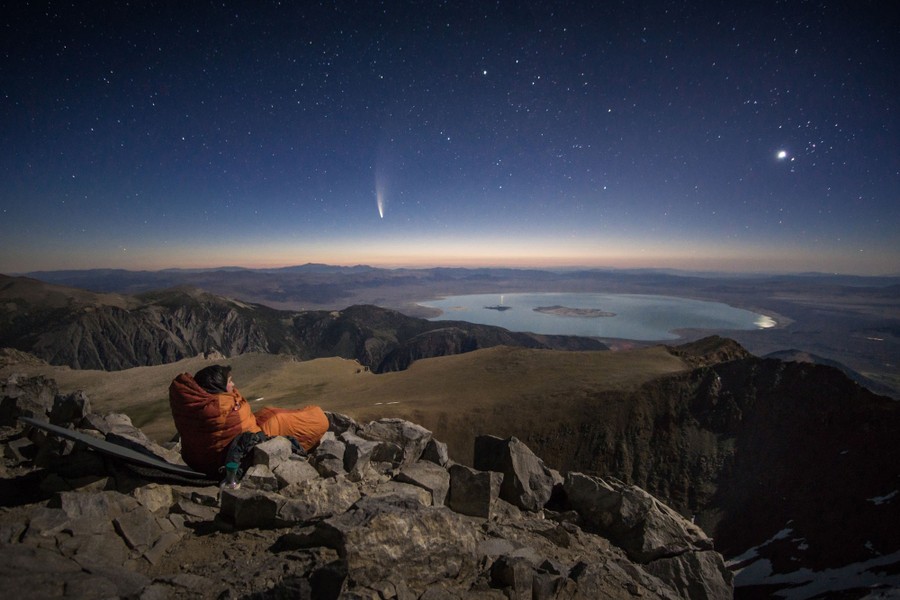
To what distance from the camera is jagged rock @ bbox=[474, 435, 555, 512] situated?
7.97 m

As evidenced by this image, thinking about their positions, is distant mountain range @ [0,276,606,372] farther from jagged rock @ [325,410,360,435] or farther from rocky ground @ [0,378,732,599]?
rocky ground @ [0,378,732,599]

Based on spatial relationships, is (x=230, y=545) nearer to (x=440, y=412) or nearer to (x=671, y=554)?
(x=671, y=554)

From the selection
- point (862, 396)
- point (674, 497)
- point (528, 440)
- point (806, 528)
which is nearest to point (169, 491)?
point (528, 440)

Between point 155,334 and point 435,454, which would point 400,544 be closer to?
point 435,454

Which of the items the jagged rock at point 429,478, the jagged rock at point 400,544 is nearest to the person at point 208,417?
the jagged rock at point 429,478

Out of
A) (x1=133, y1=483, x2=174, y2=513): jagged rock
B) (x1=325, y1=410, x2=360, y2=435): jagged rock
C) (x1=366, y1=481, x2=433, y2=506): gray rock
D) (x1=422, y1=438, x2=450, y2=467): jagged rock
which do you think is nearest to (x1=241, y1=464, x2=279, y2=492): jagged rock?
(x1=133, y1=483, x2=174, y2=513): jagged rock

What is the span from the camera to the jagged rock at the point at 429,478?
687 cm

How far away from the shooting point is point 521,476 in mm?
8156

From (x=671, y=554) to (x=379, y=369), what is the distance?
176523 millimetres

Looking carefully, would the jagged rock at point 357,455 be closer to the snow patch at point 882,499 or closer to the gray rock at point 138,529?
the gray rock at point 138,529

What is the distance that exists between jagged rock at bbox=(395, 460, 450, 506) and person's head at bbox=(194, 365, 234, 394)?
12.0ft

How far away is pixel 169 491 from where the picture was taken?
18.2 ft

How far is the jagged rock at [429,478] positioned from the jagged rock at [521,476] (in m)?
1.49

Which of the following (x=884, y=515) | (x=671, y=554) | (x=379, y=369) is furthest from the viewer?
(x=379, y=369)
